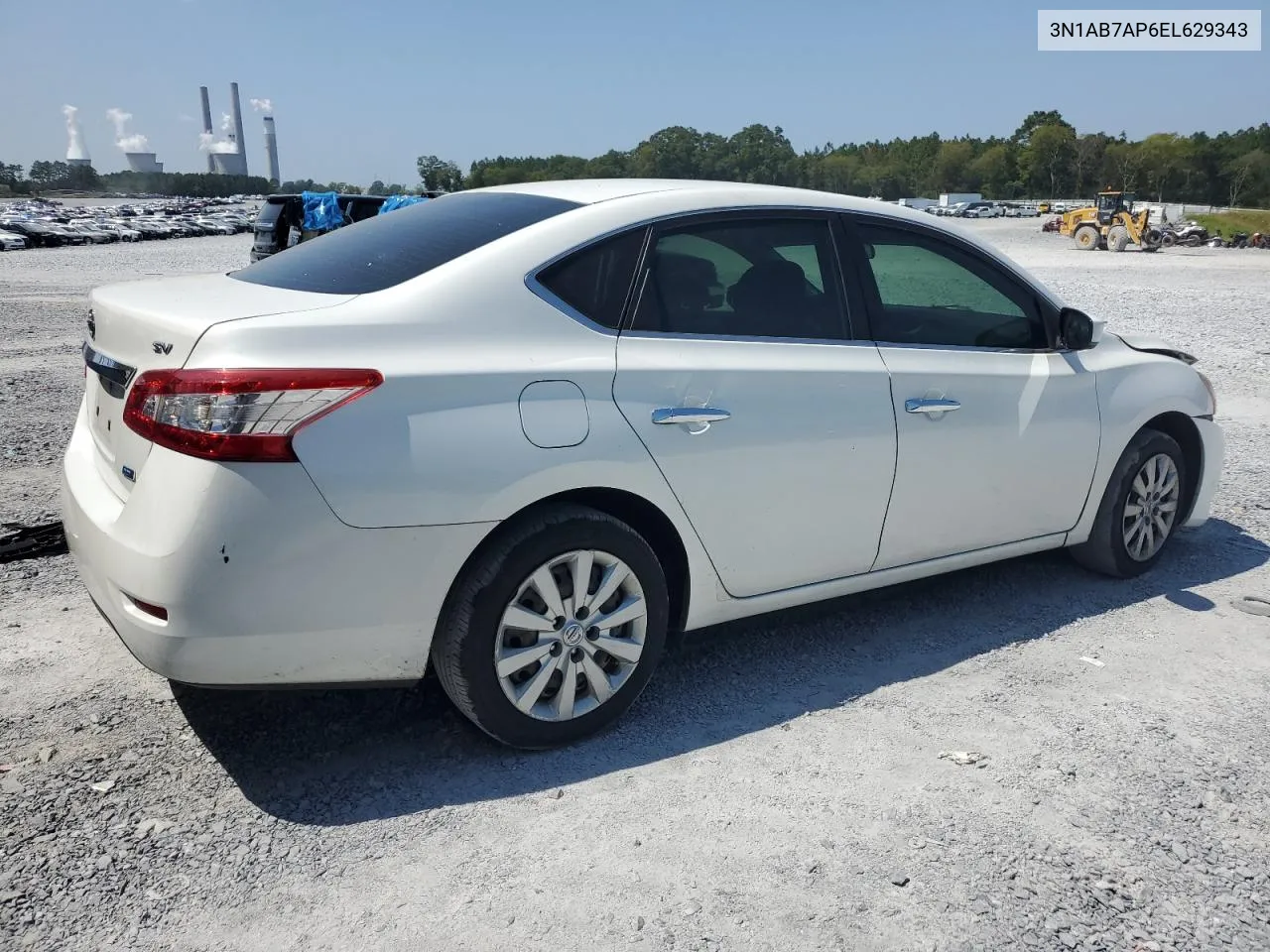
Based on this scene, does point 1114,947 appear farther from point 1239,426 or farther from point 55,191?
point 55,191

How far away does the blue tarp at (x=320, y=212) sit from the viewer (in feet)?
76.2

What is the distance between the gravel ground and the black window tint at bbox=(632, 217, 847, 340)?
1.30 meters

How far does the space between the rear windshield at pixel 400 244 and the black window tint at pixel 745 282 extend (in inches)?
16.0

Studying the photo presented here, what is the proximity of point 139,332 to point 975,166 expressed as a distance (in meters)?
156

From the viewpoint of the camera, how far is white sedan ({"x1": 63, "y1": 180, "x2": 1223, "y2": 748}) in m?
2.67

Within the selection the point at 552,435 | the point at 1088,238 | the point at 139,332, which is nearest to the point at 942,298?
the point at 552,435

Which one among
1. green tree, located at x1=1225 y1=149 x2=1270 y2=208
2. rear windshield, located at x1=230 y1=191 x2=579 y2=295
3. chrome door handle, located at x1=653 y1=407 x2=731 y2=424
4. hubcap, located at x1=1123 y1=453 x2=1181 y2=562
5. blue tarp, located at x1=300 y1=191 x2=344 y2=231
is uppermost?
green tree, located at x1=1225 y1=149 x2=1270 y2=208

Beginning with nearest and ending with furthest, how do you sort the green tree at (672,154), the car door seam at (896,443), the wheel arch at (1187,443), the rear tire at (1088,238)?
the car door seam at (896,443) < the wheel arch at (1187,443) < the rear tire at (1088,238) < the green tree at (672,154)

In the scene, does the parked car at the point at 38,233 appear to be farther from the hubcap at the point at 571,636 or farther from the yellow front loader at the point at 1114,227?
the hubcap at the point at 571,636

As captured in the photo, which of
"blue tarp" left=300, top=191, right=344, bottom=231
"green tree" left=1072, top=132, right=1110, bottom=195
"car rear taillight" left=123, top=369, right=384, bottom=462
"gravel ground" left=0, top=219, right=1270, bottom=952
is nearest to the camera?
"gravel ground" left=0, top=219, right=1270, bottom=952

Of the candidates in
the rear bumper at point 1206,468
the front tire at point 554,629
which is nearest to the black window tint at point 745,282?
the front tire at point 554,629

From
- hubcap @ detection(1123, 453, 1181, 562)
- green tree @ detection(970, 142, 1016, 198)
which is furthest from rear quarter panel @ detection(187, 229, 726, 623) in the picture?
green tree @ detection(970, 142, 1016, 198)

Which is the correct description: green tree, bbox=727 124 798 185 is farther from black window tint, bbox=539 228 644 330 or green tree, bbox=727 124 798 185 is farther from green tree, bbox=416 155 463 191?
black window tint, bbox=539 228 644 330

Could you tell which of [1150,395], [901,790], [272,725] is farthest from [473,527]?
[1150,395]
